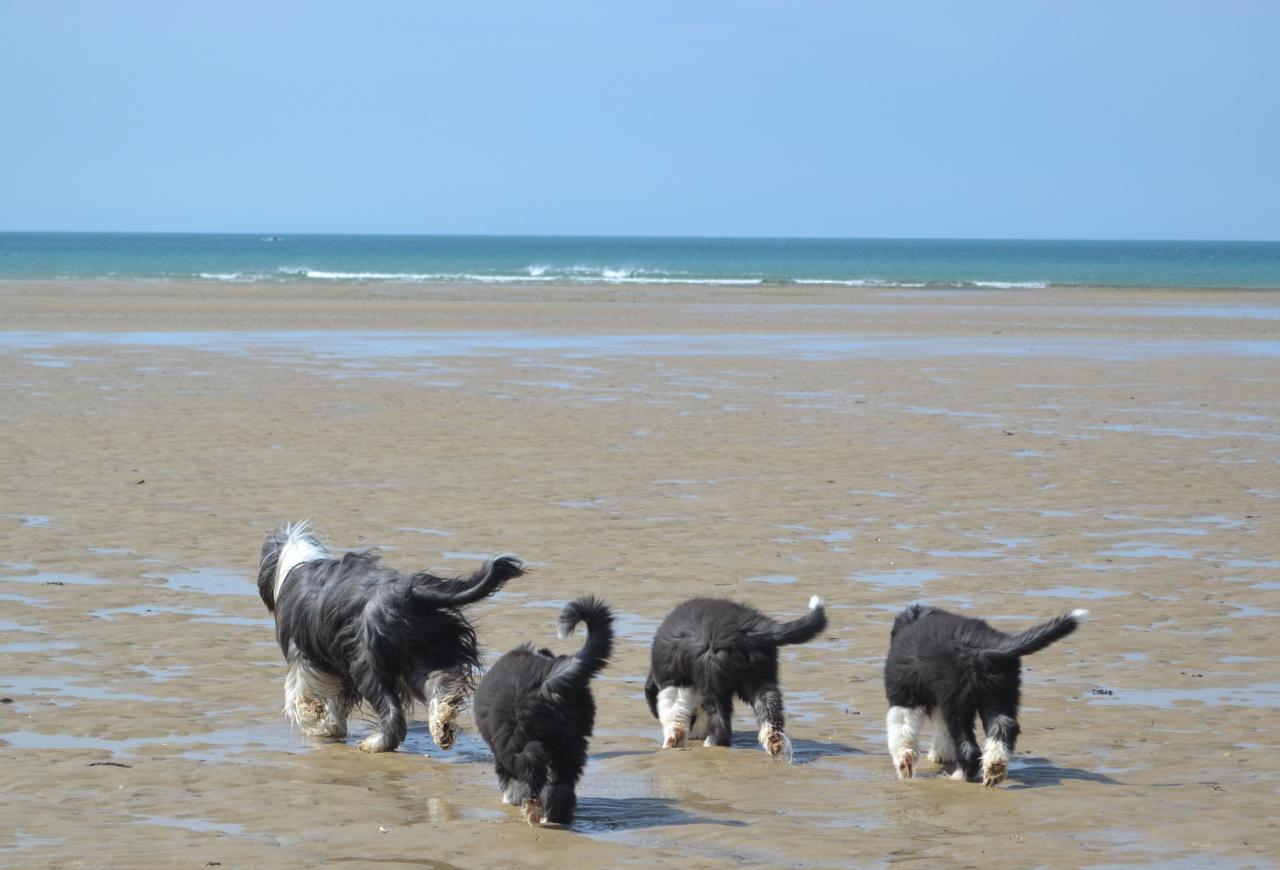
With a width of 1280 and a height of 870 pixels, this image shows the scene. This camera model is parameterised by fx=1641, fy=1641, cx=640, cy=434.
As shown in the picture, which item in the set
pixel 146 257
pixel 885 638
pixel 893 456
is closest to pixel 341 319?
pixel 893 456

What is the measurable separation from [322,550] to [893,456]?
31.9 feet

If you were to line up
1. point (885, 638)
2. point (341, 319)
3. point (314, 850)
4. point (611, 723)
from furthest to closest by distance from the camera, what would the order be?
point (341, 319) → point (885, 638) → point (611, 723) → point (314, 850)

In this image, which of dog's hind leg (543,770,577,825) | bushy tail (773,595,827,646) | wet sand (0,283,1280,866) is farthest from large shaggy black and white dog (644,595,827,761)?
dog's hind leg (543,770,577,825)

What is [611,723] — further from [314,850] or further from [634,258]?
[634,258]

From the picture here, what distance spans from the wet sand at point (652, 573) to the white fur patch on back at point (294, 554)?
0.66m

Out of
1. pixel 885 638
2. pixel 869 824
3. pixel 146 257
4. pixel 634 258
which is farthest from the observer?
pixel 634 258

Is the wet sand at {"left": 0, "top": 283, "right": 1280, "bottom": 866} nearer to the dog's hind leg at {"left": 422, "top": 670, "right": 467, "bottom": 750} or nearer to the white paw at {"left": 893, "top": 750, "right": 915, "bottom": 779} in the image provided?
the white paw at {"left": 893, "top": 750, "right": 915, "bottom": 779}

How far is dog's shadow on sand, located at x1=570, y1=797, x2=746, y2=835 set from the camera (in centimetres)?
650

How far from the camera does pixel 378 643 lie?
7523mm

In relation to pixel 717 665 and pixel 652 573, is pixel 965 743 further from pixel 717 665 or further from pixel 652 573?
pixel 652 573

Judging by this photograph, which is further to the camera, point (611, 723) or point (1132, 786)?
point (611, 723)

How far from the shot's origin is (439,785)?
7.10 meters

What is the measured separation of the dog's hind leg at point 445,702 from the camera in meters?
7.20

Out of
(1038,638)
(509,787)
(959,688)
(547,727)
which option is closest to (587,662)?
(547,727)
